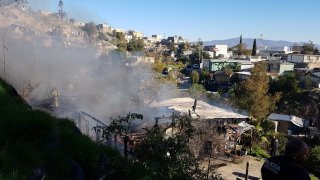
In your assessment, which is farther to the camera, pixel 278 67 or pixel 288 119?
pixel 278 67

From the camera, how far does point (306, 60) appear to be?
181ft

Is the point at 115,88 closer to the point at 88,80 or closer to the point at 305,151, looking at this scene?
the point at 88,80

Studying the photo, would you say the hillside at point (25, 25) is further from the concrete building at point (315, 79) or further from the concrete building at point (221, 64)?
the concrete building at point (221, 64)

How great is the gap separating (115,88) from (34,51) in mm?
6262

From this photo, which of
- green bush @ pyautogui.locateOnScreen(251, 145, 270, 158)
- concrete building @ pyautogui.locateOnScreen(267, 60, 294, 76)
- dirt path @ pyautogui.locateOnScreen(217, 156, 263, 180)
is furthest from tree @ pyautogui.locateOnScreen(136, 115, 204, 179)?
concrete building @ pyautogui.locateOnScreen(267, 60, 294, 76)

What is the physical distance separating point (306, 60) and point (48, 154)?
56.4m

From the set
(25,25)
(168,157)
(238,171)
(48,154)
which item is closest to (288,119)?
(238,171)

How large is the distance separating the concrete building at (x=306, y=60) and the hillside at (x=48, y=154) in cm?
5155

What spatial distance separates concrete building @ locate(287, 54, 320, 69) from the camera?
51.8 meters

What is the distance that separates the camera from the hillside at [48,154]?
4102 millimetres

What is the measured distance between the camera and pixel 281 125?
27047mm

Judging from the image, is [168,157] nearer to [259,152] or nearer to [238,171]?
[238,171]

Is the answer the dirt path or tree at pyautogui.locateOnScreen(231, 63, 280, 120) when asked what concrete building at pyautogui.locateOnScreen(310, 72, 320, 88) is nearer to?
tree at pyautogui.locateOnScreen(231, 63, 280, 120)

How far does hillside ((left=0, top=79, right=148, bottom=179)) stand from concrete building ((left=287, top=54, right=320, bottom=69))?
51.5 meters
